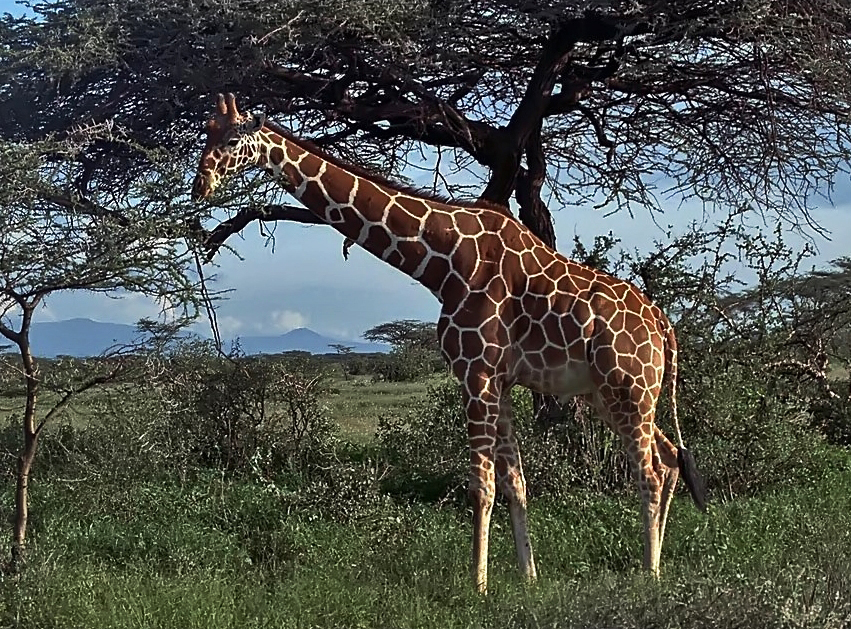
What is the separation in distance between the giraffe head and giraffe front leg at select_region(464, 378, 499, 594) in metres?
1.83

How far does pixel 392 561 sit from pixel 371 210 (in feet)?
6.96

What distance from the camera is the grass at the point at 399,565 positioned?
16.2 feet

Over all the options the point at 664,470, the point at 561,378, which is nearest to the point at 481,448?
the point at 561,378

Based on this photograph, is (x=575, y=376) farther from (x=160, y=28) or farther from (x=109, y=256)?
(x=160, y=28)

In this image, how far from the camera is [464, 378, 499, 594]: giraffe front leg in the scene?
609cm

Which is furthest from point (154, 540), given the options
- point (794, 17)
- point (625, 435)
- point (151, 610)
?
point (794, 17)

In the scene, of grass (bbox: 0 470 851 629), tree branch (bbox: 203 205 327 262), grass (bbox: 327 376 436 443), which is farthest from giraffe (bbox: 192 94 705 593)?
grass (bbox: 327 376 436 443)

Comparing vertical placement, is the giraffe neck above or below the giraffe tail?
above

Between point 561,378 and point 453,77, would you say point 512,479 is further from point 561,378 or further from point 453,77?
point 453,77

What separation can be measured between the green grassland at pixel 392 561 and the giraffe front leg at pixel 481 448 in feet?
1.04

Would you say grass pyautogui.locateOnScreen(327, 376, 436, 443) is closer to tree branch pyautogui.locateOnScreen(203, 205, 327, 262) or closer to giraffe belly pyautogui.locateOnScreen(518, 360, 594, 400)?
tree branch pyautogui.locateOnScreen(203, 205, 327, 262)

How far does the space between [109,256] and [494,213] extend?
89.1 inches

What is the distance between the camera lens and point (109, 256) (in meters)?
5.91

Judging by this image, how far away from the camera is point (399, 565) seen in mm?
6500
